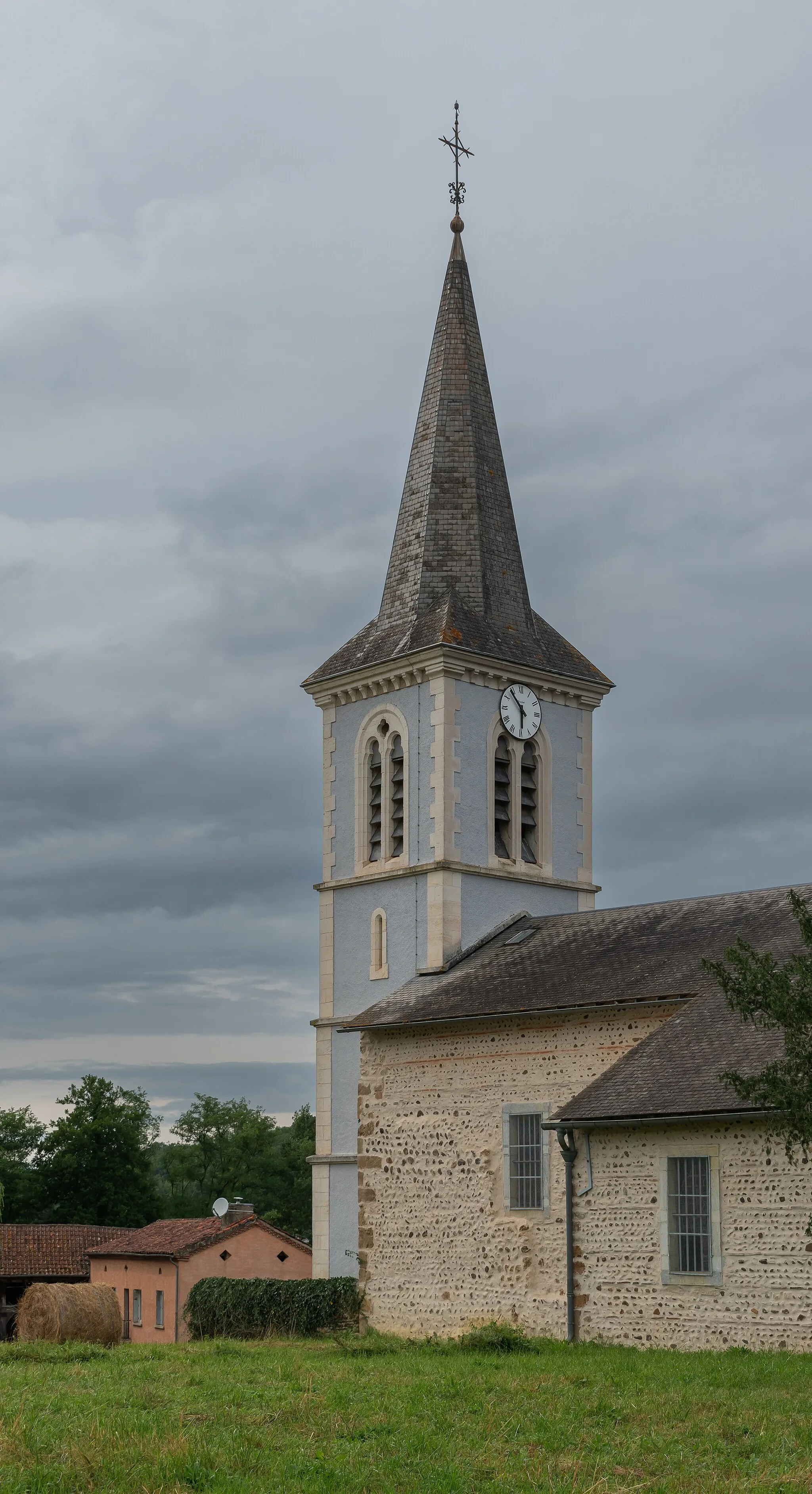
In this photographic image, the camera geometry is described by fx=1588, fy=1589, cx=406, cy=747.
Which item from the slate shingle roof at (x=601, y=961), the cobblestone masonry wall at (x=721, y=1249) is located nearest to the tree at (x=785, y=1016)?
the cobblestone masonry wall at (x=721, y=1249)

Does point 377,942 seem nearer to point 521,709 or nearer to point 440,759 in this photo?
point 440,759

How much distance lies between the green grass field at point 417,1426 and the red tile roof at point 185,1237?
22157 millimetres

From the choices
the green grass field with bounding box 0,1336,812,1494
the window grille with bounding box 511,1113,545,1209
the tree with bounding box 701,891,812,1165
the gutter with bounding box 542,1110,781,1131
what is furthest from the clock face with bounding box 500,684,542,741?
the tree with bounding box 701,891,812,1165

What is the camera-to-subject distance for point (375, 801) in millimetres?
32625

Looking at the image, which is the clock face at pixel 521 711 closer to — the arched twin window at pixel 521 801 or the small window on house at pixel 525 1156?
the arched twin window at pixel 521 801

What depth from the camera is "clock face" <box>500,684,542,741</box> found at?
105ft

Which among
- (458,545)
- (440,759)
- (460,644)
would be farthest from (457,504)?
(440,759)

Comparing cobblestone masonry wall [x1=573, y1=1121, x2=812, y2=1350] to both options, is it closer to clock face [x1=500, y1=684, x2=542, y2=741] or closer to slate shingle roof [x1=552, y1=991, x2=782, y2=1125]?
slate shingle roof [x1=552, y1=991, x2=782, y2=1125]

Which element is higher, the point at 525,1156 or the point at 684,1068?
the point at 684,1068

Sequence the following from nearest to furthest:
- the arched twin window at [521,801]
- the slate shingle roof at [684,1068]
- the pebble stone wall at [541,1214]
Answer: the pebble stone wall at [541,1214]
the slate shingle roof at [684,1068]
the arched twin window at [521,801]

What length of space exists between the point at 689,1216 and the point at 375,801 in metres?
13.9

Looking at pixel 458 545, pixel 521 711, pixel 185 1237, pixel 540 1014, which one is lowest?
pixel 185 1237

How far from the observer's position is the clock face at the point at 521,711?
32.2 m

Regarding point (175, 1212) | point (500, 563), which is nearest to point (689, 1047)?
point (500, 563)
